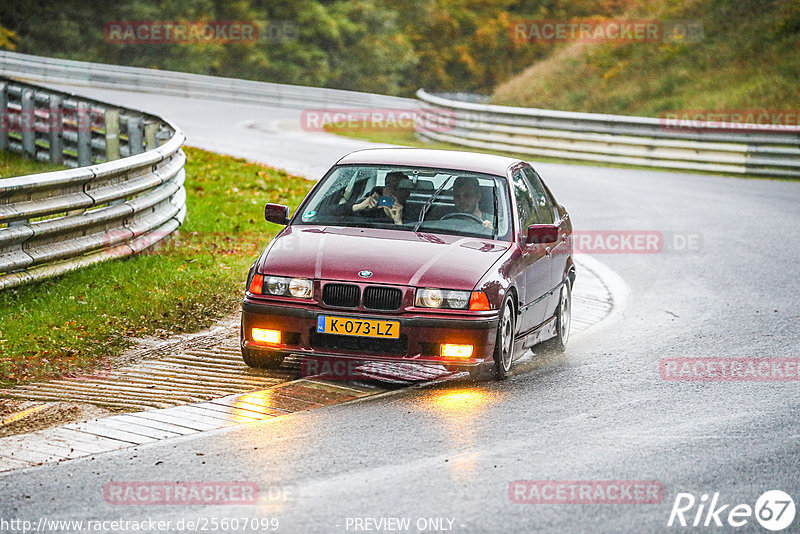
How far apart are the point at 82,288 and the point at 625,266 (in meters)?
6.28

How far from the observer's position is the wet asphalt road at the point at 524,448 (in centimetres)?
563

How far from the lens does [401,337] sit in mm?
7965

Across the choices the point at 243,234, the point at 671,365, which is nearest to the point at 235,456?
the point at 671,365

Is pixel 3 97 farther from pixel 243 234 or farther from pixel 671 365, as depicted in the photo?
pixel 671 365

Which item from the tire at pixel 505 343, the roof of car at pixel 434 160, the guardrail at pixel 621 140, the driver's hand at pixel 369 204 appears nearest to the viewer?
the tire at pixel 505 343

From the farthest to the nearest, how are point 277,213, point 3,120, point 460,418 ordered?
point 3,120, point 277,213, point 460,418

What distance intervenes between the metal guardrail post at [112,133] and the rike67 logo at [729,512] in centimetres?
1310

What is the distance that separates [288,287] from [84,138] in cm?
1104

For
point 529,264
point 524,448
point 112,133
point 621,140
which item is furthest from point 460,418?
point 621,140

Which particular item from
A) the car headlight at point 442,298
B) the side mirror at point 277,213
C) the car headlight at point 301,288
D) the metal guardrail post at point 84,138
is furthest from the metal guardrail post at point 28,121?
the car headlight at point 442,298

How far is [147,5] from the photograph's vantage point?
179 feet

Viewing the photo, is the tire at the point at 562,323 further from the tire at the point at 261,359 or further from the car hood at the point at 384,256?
the tire at the point at 261,359

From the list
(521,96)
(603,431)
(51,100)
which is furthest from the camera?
(521,96)

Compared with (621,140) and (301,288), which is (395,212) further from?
(621,140)
